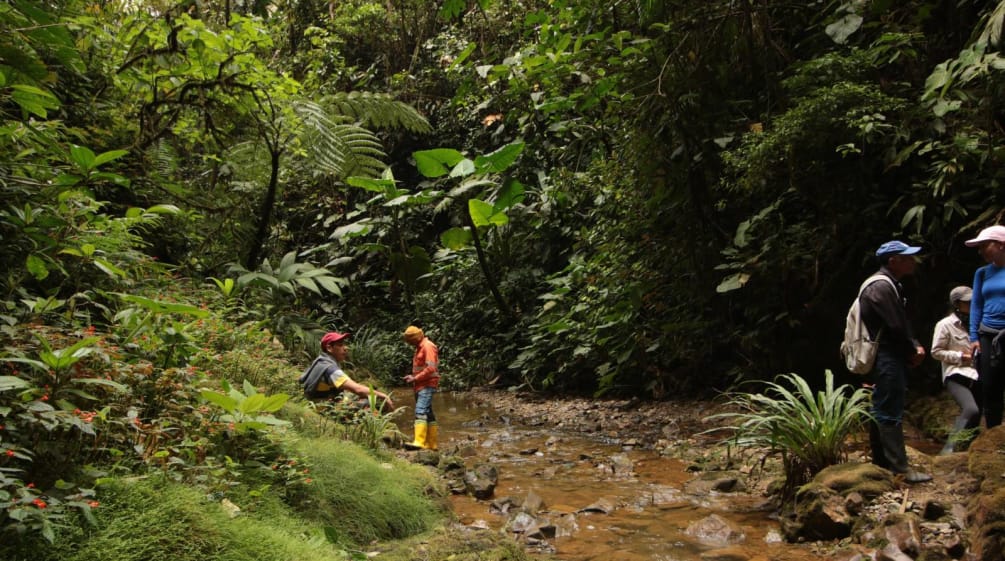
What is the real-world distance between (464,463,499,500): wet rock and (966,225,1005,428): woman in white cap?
3.44 metres

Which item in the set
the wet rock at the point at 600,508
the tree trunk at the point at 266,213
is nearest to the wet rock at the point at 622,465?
the wet rock at the point at 600,508

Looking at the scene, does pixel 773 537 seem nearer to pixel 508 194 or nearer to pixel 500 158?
pixel 508 194

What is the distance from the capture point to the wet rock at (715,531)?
3621mm

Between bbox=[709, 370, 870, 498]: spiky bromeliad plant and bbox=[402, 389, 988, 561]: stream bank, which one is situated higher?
bbox=[709, 370, 870, 498]: spiky bromeliad plant

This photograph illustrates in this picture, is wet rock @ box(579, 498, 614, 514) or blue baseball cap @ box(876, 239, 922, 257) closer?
blue baseball cap @ box(876, 239, 922, 257)

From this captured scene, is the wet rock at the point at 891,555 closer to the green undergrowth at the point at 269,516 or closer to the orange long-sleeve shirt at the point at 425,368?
the green undergrowth at the point at 269,516

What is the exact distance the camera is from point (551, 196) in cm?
967

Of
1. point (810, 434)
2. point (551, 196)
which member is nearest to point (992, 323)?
point (810, 434)

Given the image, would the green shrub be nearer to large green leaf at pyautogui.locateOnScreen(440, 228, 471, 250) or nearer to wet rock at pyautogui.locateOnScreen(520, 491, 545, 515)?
large green leaf at pyautogui.locateOnScreen(440, 228, 471, 250)

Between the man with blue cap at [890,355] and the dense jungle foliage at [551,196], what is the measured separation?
1681 millimetres

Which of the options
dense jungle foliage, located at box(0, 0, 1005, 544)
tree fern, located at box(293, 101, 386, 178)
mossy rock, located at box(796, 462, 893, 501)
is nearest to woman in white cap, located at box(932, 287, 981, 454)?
dense jungle foliage, located at box(0, 0, 1005, 544)

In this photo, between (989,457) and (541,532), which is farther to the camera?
(541,532)

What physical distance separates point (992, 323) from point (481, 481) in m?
3.67

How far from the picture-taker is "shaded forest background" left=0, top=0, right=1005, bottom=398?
424 centimetres
